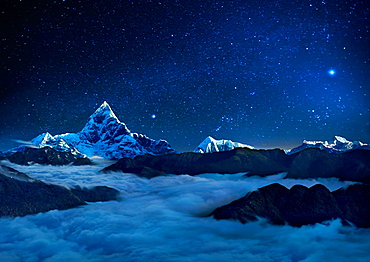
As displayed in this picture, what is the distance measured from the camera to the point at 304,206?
147750mm

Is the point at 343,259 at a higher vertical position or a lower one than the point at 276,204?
lower

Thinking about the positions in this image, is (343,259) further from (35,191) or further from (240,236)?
(35,191)

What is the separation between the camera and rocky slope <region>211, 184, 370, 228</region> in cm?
14475

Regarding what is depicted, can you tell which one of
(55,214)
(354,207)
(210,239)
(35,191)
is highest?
(35,191)

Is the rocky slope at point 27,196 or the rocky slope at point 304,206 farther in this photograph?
the rocky slope at point 27,196

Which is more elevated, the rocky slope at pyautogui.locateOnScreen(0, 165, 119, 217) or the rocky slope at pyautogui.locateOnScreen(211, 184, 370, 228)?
the rocky slope at pyautogui.locateOnScreen(0, 165, 119, 217)

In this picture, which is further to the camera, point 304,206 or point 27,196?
point 27,196

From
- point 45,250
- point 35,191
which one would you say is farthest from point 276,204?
point 35,191

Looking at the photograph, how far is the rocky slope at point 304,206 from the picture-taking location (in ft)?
475

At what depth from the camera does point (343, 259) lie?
132000 mm

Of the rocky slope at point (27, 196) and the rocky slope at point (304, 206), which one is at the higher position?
the rocky slope at point (27, 196)

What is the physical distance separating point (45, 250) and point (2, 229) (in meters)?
28.2

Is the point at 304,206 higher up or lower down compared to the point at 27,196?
lower down

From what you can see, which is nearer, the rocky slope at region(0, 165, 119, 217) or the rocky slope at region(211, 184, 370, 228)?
the rocky slope at region(211, 184, 370, 228)
